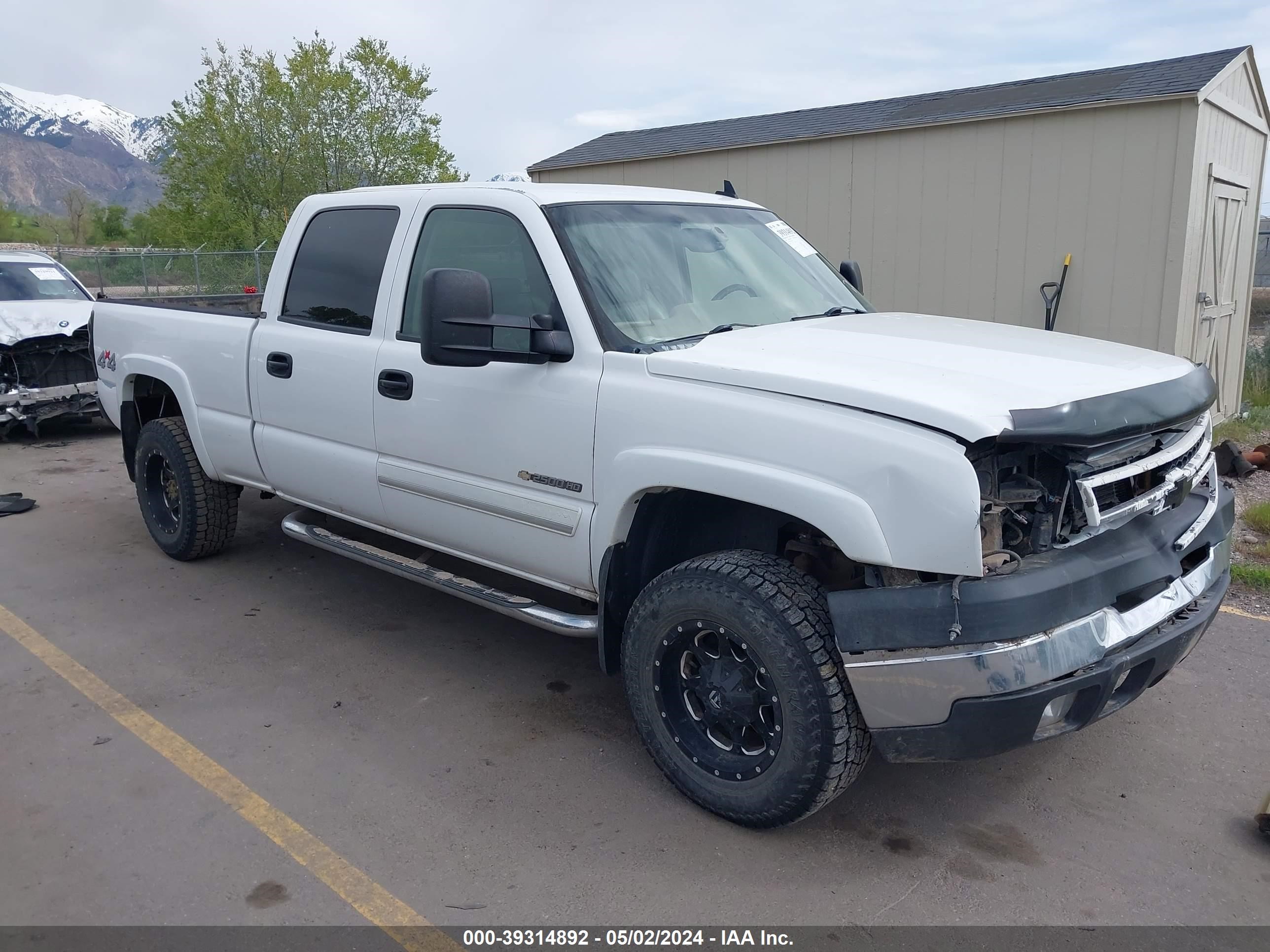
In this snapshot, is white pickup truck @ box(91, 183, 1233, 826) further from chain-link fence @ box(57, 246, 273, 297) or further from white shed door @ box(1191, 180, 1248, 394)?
A: chain-link fence @ box(57, 246, 273, 297)

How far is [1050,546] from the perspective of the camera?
9.60ft

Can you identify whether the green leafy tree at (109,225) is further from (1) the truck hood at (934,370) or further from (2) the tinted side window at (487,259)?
(1) the truck hood at (934,370)

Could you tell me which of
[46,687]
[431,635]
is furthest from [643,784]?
[46,687]

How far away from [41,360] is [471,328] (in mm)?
8252

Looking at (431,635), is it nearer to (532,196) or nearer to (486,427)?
(486,427)

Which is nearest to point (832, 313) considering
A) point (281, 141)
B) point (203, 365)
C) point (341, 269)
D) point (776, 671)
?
point (776, 671)

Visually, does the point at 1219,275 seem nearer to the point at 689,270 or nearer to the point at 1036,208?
the point at 1036,208

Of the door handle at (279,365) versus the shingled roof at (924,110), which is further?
the shingled roof at (924,110)

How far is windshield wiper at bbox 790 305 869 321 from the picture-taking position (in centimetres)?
410

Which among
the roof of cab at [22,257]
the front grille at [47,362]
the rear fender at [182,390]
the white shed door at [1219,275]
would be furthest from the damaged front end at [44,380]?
the white shed door at [1219,275]

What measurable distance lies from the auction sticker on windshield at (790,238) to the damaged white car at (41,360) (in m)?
7.33

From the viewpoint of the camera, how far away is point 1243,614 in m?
5.17

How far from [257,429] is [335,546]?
764mm

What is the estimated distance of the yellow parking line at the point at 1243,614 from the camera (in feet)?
16.7
